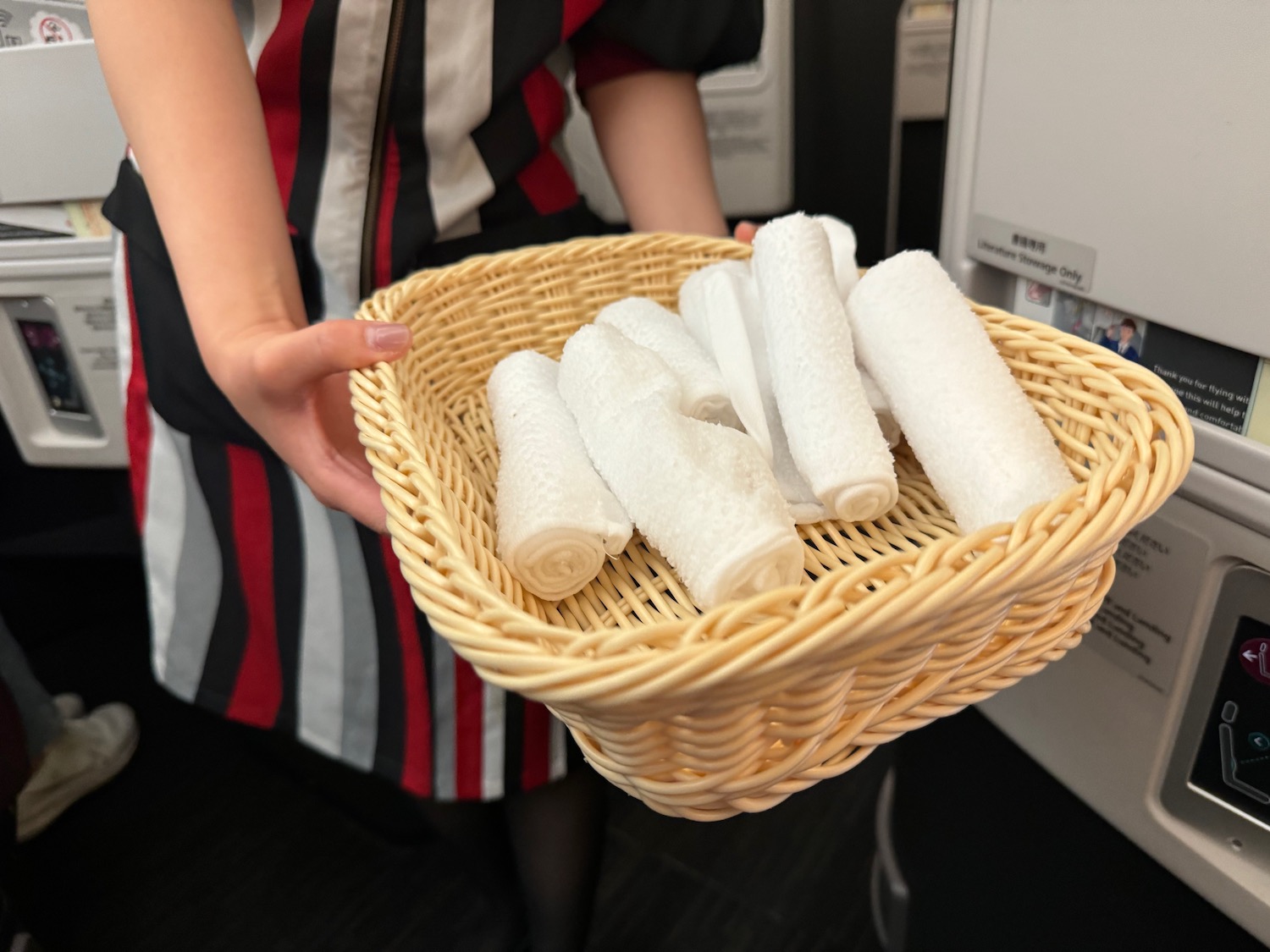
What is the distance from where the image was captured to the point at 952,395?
0.48 meters

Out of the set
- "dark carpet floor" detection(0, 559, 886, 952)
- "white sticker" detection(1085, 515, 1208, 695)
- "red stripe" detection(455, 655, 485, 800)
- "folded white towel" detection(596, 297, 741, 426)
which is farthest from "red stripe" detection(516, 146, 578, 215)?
"dark carpet floor" detection(0, 559, 886, 952)

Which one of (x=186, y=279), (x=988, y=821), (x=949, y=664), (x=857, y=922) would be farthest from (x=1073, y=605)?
(x=857, y=922)

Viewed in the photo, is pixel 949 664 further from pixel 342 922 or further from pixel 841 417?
pixel 342 922

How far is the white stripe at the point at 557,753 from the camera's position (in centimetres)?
78

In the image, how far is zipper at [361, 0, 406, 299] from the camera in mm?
645

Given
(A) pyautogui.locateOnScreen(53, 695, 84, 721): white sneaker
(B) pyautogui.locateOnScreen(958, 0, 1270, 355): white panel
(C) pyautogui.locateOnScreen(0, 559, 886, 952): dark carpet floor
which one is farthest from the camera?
(A) pyautogui.locateOnScreen(53, 695, 84, 721): white sneaker

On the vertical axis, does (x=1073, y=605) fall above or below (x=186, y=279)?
below

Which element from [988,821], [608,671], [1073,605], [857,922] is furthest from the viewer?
[857,922]

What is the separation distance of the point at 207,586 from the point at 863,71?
0.99m

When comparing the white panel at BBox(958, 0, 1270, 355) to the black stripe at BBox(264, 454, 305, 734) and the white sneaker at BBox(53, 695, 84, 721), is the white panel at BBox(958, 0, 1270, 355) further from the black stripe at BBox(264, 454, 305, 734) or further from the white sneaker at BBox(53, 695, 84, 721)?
the white sneaker at BBox(53, 695, 84, 721)

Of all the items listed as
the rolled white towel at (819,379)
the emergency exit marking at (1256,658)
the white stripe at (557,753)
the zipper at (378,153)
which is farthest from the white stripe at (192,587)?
the emergency exit marking at (1256,658)

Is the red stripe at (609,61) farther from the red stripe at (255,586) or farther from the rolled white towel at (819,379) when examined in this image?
the red stripe at (255,586)

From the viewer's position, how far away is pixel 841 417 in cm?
48

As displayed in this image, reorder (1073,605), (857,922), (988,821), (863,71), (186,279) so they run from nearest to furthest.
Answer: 1. (1073,605)
2. (186,279)
3. (988,821)
4. (857,922)
5. (863,71)
